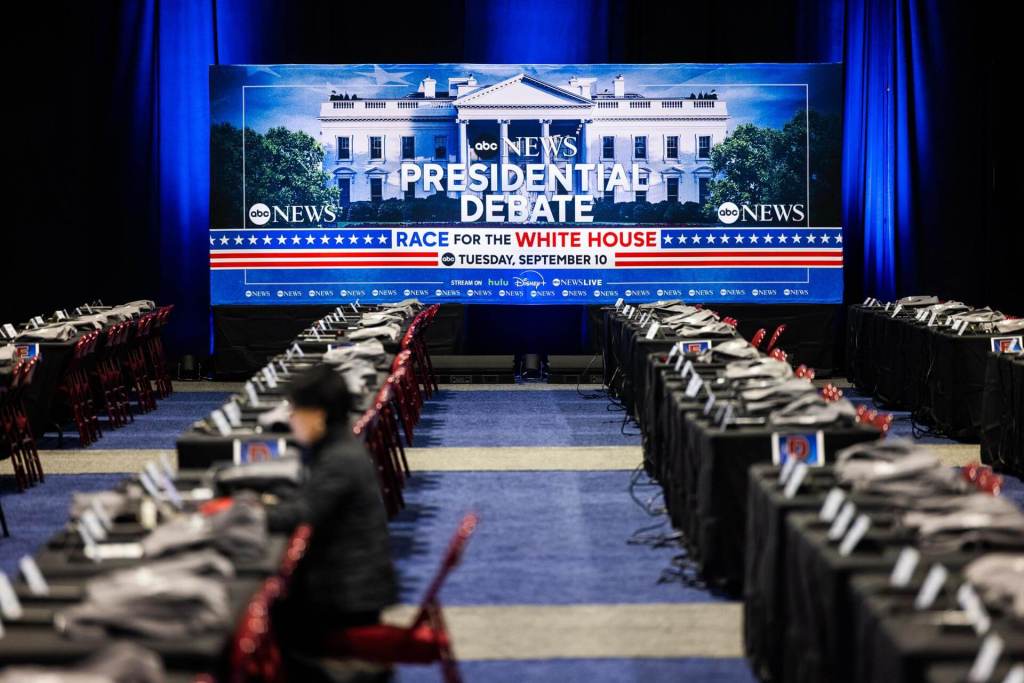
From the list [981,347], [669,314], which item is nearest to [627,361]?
[669,314]

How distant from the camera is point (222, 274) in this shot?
656 inches

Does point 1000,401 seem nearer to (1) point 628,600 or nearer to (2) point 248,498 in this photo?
(1) point 628,600

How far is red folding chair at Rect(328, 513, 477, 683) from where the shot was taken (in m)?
5.31

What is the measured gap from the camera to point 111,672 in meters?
3.73

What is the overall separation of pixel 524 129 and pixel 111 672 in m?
13.4

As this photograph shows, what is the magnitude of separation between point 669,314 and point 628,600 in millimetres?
7226

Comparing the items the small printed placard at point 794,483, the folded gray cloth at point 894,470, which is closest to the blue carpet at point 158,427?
the small printed placard at point 794,483

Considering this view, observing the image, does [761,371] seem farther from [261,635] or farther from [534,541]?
[261,635]

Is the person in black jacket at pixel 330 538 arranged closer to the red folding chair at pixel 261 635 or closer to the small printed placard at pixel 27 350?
the red folding chair at pixel 261 635

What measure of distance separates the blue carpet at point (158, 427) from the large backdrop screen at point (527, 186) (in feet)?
4.71

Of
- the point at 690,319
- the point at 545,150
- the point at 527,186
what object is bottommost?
the point at 690,319

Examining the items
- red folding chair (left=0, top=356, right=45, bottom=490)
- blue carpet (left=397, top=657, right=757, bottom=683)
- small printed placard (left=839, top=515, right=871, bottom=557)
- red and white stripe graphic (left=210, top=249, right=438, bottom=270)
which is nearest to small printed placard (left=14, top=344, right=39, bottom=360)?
red folding chair (left=0, top=356, right=45, bottom=490)

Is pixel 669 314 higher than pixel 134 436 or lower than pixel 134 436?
higher

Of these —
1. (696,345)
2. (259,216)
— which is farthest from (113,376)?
(696,345)
